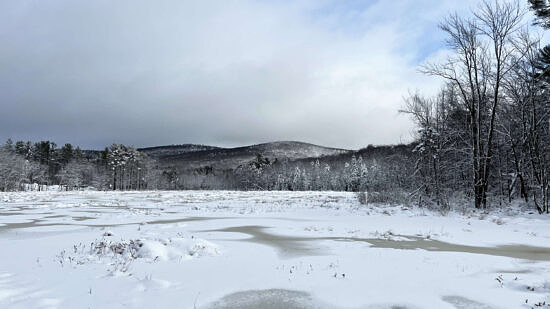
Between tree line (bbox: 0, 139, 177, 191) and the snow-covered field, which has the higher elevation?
tree line (bbox: 0, 139, 177, 191)

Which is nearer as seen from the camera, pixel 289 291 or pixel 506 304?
pixel 506 304

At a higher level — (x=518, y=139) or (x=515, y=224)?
(x=518, y=139)

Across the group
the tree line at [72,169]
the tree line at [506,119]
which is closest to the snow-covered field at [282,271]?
the tree line at [506,119]

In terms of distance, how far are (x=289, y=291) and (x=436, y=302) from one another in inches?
86.3

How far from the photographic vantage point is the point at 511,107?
1903 cm

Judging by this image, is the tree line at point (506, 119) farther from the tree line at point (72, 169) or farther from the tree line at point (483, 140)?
the tree line at point (72, 169)

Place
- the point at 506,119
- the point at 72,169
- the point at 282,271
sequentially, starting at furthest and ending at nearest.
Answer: the point at 72,169 < the point at 506,119 < the point at 282,271

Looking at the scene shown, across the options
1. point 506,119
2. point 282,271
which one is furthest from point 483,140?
point 282,271

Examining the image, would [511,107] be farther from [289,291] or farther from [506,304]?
[289,291]

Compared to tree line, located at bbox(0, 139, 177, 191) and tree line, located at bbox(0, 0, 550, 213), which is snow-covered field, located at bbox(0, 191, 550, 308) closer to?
tree line, located at bbox(0, 0, 550, 213)

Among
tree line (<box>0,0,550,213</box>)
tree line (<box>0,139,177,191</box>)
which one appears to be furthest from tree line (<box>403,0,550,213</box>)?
tree line (<box>0,139,177,191</box>)

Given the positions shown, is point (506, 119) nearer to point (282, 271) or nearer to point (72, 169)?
point (282, 271)

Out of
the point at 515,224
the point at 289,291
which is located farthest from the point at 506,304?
the point at 515,224

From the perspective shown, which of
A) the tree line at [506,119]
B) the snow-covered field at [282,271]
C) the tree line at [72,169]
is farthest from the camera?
the tree line at [72,169]
